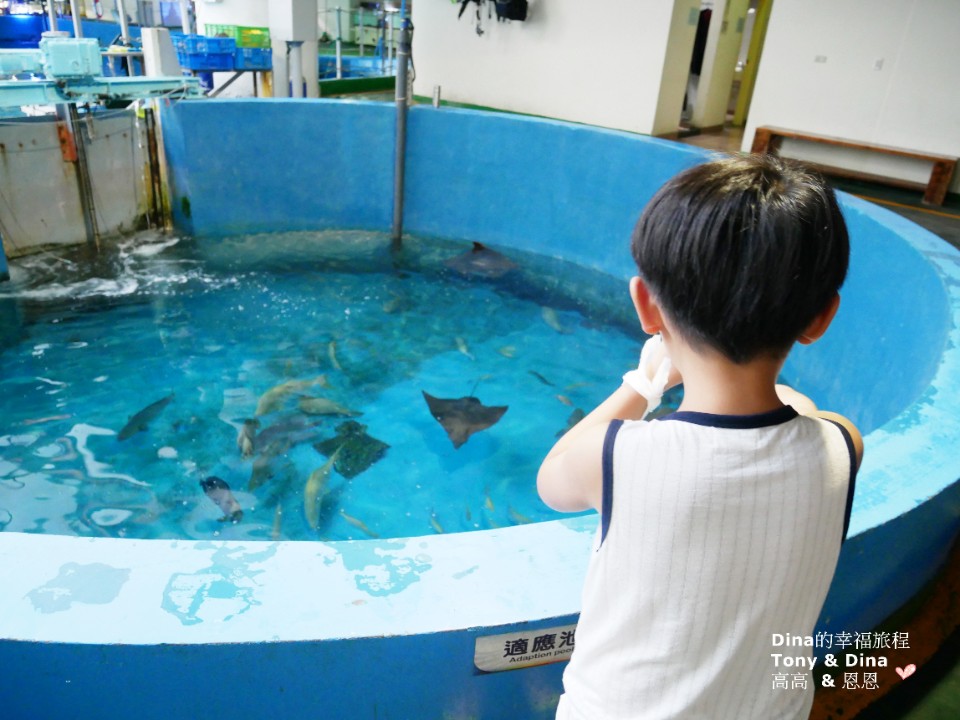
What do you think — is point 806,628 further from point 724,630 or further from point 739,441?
point 739,441

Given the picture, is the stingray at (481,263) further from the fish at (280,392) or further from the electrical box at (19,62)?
the electrical box at (19,62)

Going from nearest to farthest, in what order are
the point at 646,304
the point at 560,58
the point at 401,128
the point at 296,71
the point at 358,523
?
1. the point at 646,304
2. the point at 358,523
3. the point at 401,128
4. the point at 296,71
5. the point at 560,58

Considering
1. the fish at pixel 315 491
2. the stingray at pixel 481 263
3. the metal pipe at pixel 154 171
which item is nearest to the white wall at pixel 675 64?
the stingray at pixel 481 263

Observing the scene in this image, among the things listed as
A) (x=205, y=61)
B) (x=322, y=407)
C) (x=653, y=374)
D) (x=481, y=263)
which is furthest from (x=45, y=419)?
(x=205, y=61)

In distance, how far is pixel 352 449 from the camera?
3490 mm

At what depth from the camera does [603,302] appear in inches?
218

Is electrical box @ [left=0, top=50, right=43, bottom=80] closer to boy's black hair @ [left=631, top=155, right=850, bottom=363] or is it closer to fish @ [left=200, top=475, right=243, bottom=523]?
fish @ [left=200, top=475, right=243, bottom=523]

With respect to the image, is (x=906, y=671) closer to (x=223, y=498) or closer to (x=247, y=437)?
(x=223, y=498)

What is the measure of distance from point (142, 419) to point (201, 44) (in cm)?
543

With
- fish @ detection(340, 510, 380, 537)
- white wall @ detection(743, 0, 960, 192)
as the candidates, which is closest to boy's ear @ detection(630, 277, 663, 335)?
fish @ detection(340, 510, 380, 537)

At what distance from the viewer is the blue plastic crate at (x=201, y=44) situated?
746 cm

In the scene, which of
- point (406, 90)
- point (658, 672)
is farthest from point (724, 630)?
point (406, 90)

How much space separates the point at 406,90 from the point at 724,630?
580 centimetres

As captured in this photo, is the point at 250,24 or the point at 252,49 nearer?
the point at 252,49
